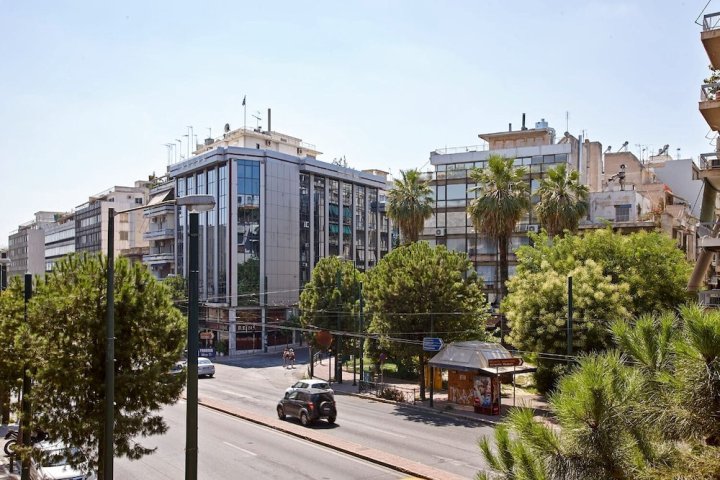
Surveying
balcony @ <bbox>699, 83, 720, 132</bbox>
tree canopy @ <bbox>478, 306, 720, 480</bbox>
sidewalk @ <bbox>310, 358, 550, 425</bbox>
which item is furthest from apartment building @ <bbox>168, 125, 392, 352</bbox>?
tree canopy @ <bbox>478, 306, 720, 480</bbox>

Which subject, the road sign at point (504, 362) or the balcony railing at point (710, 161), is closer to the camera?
the balcony railing at point (710, 161)

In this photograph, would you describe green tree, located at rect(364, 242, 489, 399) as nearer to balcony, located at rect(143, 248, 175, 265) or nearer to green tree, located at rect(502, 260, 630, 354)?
green tree, located at rect(502, 260, 630, 354)

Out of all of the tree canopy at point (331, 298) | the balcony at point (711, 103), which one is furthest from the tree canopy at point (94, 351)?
the tree canopy at point (331, 298)

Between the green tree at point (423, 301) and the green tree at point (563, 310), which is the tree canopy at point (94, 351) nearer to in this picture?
the green tree at point (563, 310)

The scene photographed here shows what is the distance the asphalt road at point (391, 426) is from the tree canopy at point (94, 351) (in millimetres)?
7562

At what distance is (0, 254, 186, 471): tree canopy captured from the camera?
12633 mm

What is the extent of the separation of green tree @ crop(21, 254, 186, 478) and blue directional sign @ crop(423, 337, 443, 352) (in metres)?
21.3

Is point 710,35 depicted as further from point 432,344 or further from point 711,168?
point 432,344

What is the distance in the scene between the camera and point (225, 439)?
25.7m

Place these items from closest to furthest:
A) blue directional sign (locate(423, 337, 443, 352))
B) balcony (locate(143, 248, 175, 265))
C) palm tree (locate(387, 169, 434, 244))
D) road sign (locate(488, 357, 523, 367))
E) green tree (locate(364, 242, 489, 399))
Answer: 1. road sign (locate(488, 357, 523, 367))
2. blue directional sign (locate(423, 337, 443, 352))
3. green tree (locate(364, 242, 489, 399))
4. palm tree (locate(387, 169, 434, 244))
5. balcony (locate(143, 248, 175, 265))

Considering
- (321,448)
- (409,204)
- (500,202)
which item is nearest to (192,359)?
(321,448)

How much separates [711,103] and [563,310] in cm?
1376

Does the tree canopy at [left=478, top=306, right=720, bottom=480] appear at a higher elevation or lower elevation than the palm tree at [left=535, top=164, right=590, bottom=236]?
lower

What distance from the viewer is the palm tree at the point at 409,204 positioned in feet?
154
